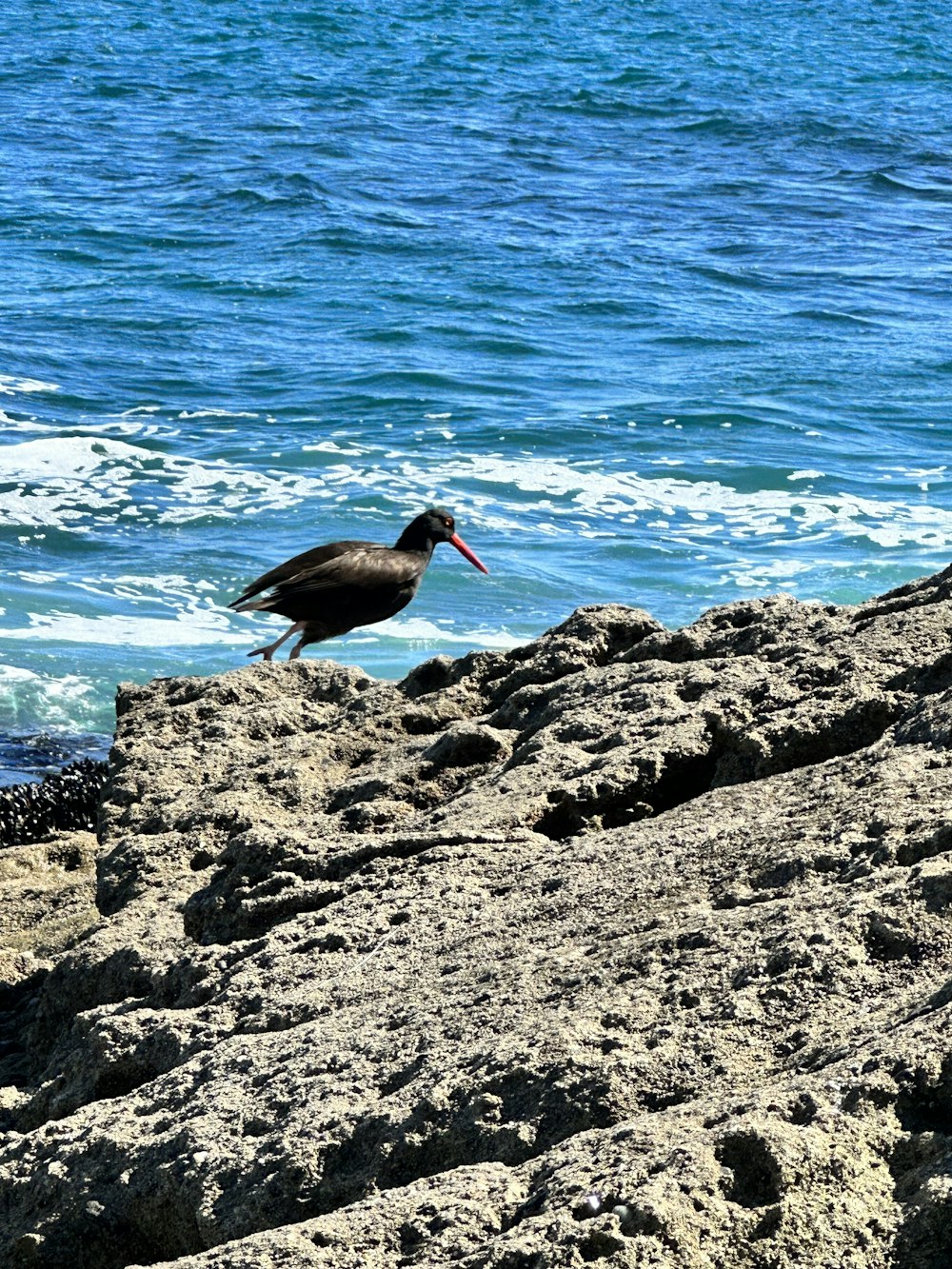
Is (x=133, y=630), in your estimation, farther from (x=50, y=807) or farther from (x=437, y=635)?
(x=50, y=807)

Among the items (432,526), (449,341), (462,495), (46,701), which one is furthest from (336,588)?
(449,341)

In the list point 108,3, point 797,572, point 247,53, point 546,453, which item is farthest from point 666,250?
point 108,3

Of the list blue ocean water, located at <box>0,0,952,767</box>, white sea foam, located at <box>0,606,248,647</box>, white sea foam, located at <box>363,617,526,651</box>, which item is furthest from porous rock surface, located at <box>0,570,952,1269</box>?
white sea foam, located at <box>363,617,526,651</box>

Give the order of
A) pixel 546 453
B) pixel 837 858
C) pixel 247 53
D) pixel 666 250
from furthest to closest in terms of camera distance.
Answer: pixel 247 53
pixel 666 250
pixel 546 453
pixel 837 858

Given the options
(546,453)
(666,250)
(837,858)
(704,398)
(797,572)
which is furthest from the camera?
(666,250)

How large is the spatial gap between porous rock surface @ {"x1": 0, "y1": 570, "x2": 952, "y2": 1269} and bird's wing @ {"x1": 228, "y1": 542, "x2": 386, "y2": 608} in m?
2.97

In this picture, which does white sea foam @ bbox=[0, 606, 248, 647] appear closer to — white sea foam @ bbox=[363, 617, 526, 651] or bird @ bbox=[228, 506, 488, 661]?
white sea foam @ bbox=[363, 617, 526, 651]

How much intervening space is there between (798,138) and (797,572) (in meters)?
15.4

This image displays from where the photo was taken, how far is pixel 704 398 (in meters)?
16.7

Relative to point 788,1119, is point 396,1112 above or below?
below

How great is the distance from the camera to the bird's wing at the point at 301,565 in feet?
25.9

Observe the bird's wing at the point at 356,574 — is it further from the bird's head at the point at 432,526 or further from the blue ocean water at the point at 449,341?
the blue ocean water at the point at 449,341

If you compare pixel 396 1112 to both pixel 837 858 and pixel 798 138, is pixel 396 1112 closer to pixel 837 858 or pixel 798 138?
pixel 837 858

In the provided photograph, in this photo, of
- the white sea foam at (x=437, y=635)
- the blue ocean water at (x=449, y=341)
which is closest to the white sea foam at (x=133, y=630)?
the blue ocean water at (x=449, y=341)
